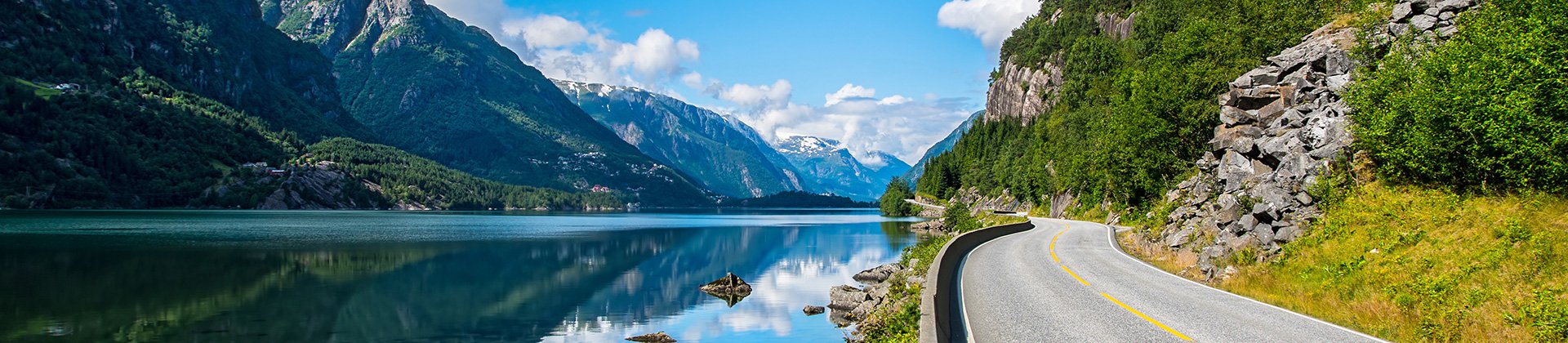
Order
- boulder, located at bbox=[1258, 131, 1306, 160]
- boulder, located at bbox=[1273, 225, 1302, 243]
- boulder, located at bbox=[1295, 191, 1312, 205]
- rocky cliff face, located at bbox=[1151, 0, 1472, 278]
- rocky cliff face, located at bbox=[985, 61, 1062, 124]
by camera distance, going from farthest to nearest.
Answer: rocky cliff face, located at bbox=[985, 61, 1062, 124] → boulder, located at bbox=[1258, 131, 1306, 160] → rocky cliff face, located at bbox=[1151, 0, 1472, 278] → boulder, located at bbox=[1295, 191, 1312, 205] → boulder, located at bbox=[1273, 225, 1302, 243]

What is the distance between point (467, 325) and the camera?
1253 inches

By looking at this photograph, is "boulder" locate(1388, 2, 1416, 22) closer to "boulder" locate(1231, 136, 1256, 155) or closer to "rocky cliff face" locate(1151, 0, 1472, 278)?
"rocky cliff face" locate(1151, 0, 1472, 278)

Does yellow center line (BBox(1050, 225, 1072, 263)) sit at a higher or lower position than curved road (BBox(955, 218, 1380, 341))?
higher

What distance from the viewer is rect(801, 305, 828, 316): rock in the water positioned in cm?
3450

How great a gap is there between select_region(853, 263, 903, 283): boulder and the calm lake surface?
138 cm

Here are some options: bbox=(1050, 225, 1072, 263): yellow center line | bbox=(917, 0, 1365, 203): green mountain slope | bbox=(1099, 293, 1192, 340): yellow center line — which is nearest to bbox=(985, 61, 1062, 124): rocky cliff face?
bbox=(917, 0, 1365, 203): green mountain slope

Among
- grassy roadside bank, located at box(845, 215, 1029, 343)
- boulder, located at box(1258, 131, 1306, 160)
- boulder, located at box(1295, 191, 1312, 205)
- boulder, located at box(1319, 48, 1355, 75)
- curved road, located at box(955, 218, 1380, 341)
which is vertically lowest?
grassy roadside bank, located at box(845, 215, 1029, 343)

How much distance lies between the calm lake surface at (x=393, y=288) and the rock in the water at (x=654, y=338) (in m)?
0.93

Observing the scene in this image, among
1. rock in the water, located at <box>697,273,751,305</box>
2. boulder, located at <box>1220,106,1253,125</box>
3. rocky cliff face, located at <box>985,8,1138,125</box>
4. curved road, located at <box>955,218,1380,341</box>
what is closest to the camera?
curved road, located at <box>955,218,1380,341</box>

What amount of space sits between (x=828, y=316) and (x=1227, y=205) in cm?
1568

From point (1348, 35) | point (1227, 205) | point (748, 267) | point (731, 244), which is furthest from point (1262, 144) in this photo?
point (731, 244)

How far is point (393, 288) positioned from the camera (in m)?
42.0

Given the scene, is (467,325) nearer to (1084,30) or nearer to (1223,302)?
(1223,302)

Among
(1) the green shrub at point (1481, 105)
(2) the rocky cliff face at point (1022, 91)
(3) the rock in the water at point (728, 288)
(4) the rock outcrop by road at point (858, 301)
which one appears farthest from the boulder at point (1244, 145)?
(2) the rocky cliff face at point (1022, 91)
